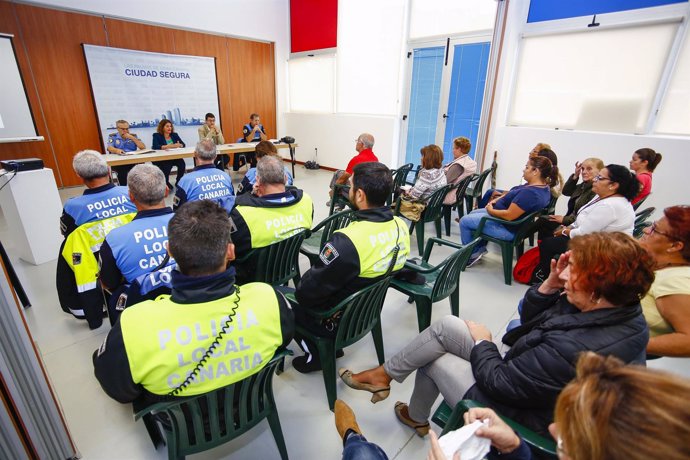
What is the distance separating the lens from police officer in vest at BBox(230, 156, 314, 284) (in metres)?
1.97

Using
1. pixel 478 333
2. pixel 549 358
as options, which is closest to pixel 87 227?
pixel 478 333

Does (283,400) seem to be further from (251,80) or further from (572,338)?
(251,80)

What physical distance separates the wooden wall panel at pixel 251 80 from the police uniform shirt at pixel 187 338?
7.52m

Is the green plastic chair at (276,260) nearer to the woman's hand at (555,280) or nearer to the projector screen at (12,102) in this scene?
the woman's hand at (555,280)

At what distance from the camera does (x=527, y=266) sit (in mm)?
3078

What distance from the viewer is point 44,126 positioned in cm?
546

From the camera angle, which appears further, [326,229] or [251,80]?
[251,80]

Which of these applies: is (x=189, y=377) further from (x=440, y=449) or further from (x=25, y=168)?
(x=25, y=168)

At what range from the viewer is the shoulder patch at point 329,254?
158cm

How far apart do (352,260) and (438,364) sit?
1.93ft

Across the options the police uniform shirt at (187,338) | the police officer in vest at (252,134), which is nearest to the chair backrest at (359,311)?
the police uniform shirt at (187,338)

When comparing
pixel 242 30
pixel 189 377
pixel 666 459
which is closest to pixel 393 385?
pixel 189 377

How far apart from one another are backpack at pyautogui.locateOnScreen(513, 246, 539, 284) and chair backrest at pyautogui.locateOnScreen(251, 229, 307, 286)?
2098 mm

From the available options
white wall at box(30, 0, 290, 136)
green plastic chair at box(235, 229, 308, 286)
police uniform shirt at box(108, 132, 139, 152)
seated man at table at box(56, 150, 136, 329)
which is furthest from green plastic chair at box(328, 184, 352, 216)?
white wall at box(30, 0, 290, 136)
